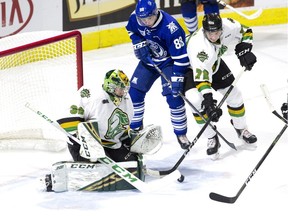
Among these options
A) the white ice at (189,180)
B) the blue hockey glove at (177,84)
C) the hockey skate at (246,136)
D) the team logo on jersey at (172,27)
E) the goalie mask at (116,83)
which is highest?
the team logo on jersey at (172,27)

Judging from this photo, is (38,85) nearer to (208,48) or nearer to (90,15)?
(208,48)

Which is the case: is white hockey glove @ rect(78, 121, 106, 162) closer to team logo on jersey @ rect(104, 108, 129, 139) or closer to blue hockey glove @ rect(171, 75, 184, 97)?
team logo on jersey @ rect(104, 108, 129, 139)

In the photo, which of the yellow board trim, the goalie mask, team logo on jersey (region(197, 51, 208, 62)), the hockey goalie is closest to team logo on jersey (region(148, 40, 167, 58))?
team logo on jersey (region(197, 51, 208, 62))

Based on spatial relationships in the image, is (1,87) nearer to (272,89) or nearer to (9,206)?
(9,206)

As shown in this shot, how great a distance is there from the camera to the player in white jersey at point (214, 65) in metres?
4.93

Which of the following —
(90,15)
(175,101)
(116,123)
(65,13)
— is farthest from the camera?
(90,15)

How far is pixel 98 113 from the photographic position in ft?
15.2

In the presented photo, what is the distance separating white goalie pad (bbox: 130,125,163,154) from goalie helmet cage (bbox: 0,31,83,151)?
0.65 metres

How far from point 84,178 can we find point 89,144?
239 mm

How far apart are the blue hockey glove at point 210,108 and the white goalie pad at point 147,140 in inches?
11.9

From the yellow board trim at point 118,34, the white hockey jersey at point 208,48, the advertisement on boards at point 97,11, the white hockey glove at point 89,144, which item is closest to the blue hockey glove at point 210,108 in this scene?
the white hockey jersey at point 208,48

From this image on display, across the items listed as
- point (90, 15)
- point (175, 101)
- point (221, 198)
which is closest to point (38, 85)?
point (175, 101)

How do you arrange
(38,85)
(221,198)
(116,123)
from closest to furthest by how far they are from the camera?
(221,198) → (116,123) → (38,85)

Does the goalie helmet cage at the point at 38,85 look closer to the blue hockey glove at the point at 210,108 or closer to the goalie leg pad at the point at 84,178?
the goalie leg pad at the point at 84,178
